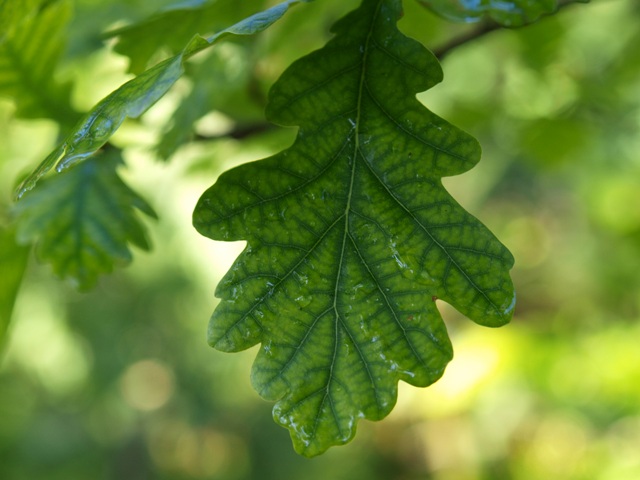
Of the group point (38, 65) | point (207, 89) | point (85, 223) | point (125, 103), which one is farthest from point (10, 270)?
point (125, 103)

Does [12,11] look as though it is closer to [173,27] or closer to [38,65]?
[173,27]

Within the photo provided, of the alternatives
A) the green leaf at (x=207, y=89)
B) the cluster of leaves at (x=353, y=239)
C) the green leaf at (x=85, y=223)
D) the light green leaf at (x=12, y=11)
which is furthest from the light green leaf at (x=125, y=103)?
the green leaf at (x=85, y=223)

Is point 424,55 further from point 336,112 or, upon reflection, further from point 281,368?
point 281,368

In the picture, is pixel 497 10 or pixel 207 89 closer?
pixel 497 10

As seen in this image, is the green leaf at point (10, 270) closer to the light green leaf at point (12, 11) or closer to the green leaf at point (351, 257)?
the light green leaf at point (12, 11)

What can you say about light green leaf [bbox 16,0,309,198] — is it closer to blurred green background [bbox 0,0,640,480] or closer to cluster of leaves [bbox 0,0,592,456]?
cluster of leaves [bbox 0,0,592,456]

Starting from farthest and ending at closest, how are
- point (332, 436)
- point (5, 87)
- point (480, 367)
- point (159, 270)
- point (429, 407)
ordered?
point (159, 270), point (429, 407), point (480, 367), point (5, 87), point (332, 436)

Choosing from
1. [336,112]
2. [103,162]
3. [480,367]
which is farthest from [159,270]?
[336,112]

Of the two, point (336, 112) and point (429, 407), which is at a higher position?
point (336, 112)
